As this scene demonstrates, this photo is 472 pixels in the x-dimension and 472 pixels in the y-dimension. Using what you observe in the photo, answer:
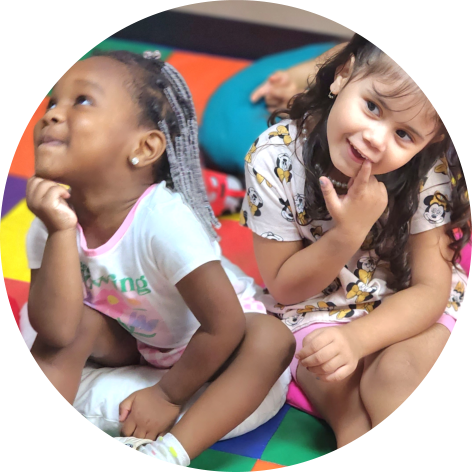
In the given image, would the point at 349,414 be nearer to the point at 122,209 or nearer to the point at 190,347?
the point at 190,347

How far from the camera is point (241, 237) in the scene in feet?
2.62

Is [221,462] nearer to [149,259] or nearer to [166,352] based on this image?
[166,352]

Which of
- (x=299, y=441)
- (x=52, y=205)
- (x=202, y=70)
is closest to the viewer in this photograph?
(x=52, y=205)

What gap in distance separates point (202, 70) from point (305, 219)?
0.29 meters

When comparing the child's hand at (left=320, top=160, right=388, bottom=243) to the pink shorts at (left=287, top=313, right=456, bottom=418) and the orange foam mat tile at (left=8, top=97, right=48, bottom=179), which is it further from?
the orange foam mat tile at (left=8, top=97, right=48, bottom=179)

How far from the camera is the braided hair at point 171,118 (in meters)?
0.68

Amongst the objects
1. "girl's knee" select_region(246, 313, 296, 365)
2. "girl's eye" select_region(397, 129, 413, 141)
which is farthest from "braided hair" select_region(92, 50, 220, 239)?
"girl's eye" select_region(397, 129, 413, 141)

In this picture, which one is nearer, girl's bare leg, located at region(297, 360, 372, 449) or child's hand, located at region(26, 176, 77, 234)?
child's hand, located at region(26, 176, 77, 234)

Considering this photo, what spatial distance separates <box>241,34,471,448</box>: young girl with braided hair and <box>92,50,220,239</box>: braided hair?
0.07 metres

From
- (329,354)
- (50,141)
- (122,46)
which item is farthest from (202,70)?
(329,354)

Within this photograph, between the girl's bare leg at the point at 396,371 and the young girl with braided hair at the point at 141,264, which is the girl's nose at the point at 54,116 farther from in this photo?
the girl's bare leg at the point at 396,371

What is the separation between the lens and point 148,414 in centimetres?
72

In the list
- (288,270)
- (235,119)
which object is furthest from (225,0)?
(288,270)

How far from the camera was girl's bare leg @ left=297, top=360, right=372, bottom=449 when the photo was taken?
760mm
